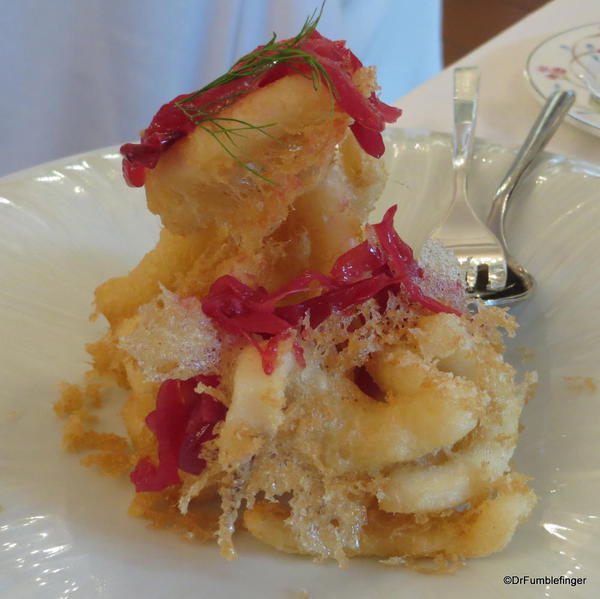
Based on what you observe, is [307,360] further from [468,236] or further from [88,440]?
[468,236]

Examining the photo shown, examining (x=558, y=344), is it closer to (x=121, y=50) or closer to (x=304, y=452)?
(x=304, y=452)

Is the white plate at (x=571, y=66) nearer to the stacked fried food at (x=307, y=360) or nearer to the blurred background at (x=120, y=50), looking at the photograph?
the blurred background at (x=120, y=50)

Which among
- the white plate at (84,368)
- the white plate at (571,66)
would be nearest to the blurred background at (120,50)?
the white plate at (571,66)

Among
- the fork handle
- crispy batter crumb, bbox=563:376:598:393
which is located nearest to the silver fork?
the fork handle

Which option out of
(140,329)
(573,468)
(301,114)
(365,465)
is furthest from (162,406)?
(573,468)

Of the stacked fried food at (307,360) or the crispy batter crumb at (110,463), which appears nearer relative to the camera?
the stacked fried food at (307,360)
